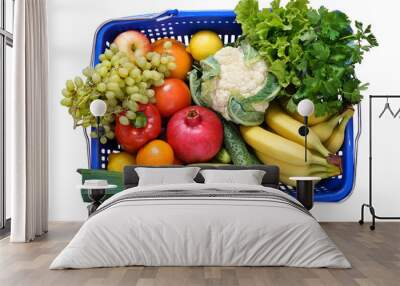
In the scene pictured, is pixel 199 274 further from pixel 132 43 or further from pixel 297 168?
pixel 132 43

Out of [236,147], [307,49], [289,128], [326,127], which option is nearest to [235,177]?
[236,147]

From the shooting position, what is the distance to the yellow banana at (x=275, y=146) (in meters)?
4.59

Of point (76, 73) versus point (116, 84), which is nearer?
point (116, 84)

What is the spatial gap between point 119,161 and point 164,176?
509 mm

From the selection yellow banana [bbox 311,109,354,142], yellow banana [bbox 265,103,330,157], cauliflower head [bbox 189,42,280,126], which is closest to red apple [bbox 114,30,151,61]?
cauliflower head [bbox 189,42,280,126]

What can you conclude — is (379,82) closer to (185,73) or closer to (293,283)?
(185,73)

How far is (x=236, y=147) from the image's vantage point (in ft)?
15.2

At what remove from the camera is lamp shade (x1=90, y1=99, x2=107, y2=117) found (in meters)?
4.39

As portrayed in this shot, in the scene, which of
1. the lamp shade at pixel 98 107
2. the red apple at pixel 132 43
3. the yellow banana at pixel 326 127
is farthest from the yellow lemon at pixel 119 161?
the yellow banana at pixel 326 127

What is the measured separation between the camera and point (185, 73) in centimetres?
480

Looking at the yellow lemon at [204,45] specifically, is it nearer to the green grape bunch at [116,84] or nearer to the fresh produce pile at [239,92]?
the fresh produce pile at [239,92]

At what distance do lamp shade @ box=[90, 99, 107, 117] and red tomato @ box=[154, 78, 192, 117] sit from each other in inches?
17.8

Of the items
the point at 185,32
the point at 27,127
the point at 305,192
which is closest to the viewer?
the point at 27,127

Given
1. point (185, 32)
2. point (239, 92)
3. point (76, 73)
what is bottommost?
point (239, 92)
